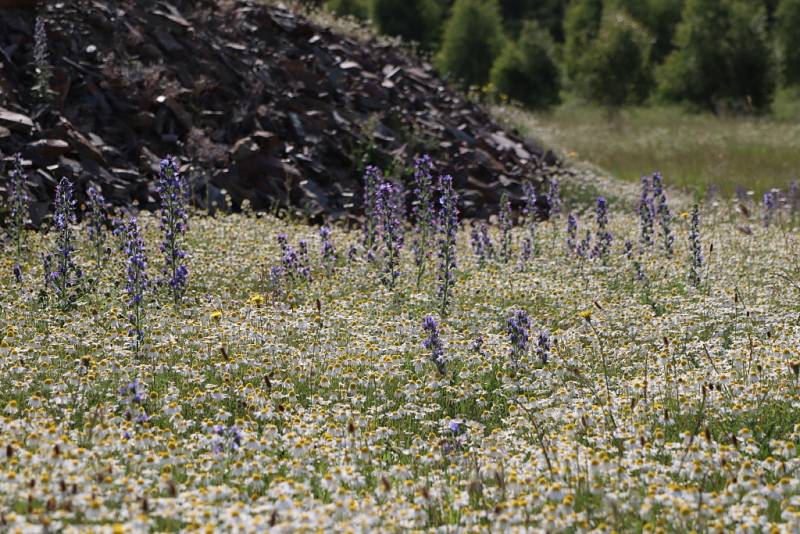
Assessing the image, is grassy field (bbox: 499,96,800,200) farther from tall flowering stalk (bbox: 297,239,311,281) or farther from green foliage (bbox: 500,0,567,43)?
green foliage (bbox: 500,0,567,43)

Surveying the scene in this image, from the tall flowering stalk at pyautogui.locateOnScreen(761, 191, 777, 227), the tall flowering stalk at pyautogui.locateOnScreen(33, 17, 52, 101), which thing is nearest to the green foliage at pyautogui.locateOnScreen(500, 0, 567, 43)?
the tall flowering stalk at pyautogui.locateOnScreen(761, 191, 777, 227)

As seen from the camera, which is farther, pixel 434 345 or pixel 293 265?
pixel 293 265

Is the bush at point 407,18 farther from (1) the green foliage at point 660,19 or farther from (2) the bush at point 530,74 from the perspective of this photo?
→ (1) the green foliage at point 660,19

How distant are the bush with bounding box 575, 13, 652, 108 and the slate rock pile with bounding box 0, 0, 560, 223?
79.9 feet

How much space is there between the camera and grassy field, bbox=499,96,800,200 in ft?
76.7

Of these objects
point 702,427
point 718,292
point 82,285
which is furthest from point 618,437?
point 82,285

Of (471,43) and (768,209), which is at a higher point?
(471,43)

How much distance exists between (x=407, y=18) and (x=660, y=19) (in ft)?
79.8

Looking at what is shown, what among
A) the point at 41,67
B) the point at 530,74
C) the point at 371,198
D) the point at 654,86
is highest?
the point at 654,86

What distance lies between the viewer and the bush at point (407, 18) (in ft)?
178

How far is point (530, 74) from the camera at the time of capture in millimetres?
45375

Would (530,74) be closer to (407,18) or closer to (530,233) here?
(407,18)

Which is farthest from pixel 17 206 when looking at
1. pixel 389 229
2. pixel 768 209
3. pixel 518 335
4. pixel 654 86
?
pixel 654 86

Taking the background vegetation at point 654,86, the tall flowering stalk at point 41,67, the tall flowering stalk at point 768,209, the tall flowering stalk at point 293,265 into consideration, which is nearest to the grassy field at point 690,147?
the background vegetation at point 654,86
